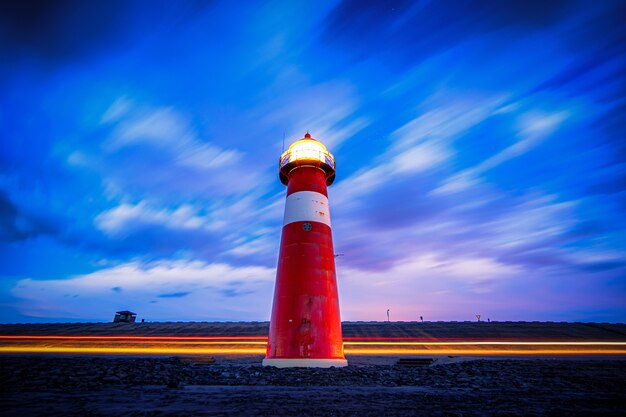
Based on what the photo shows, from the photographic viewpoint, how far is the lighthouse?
1108cm

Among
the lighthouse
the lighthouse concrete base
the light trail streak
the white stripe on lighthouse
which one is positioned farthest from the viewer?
the light trail streak

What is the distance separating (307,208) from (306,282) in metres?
2.93

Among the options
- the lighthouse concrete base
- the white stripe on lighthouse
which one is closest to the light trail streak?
the lighthouse concrete base

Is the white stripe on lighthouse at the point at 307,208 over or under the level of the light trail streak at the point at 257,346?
over

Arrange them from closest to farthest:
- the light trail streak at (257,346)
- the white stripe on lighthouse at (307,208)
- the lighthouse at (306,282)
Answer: the lighthouse at (306,282)
the white stripe on lighthouse at (307,208)
the light trail streak at (257,346)

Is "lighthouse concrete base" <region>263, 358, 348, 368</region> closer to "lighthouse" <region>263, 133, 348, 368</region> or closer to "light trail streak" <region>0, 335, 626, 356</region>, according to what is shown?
"lighthouse" <region>263, 133, 348, 368</region>

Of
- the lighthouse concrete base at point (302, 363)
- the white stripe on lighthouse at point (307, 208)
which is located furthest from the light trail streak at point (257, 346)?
the white stripe on lighthouse at point (307, 208)

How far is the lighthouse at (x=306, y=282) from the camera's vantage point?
11.1 metres

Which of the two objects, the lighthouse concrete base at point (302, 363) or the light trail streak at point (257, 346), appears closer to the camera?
the lighthouse concrete base at point (302, 363)

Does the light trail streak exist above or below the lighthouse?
below

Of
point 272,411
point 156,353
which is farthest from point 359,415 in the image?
point 156,353

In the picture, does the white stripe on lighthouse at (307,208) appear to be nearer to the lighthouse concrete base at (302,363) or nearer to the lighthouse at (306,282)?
the lighthouse at (306,282)

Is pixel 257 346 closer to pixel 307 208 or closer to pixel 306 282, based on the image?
pixel 306 282

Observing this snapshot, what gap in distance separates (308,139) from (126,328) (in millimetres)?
34088
